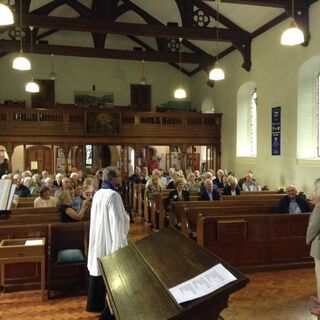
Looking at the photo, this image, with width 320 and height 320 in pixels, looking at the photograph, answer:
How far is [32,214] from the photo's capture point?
6.60 meters

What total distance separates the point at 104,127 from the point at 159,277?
12476mm

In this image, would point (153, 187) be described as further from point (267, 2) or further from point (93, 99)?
point (93, 99)

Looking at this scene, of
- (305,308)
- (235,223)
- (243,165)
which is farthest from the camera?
(243,165)

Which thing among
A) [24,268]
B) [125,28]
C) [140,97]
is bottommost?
[24,268]

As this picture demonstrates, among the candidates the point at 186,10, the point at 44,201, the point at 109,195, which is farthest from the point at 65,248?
the point at 186,10

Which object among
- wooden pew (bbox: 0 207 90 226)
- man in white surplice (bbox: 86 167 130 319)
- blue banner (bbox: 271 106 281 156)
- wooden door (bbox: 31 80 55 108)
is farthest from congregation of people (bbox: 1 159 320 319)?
wooden door (bbox: 31 80 55 108)

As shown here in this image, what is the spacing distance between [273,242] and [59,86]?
13.8m

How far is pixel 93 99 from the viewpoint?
18.3 meters

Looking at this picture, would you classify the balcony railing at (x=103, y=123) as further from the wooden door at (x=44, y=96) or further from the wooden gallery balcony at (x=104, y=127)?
the wooden door at (x=44, y=96)

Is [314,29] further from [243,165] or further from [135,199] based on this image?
[135,199]

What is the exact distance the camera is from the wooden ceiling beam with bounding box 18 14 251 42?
1109cm

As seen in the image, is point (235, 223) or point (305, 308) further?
point (235, 223)

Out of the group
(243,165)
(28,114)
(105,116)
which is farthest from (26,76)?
(243,165)

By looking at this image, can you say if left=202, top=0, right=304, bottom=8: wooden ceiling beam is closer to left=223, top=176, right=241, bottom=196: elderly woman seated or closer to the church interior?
the church interior
